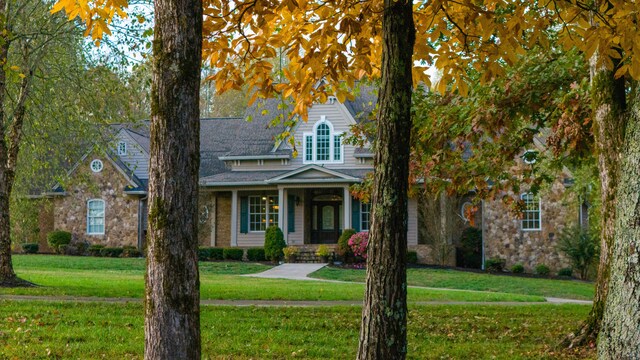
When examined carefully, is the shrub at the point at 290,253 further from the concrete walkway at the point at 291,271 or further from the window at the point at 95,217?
the window at the point at 95,217

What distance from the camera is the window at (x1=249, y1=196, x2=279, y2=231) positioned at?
30.2 metres

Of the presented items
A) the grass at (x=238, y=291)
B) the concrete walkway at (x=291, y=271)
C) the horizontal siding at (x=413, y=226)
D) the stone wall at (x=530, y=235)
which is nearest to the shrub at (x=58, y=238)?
the grass at (x=238, y=291)

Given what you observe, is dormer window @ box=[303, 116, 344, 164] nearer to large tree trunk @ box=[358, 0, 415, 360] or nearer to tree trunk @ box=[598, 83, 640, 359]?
large tree trunk @ box=[358, 0, 415, 360]

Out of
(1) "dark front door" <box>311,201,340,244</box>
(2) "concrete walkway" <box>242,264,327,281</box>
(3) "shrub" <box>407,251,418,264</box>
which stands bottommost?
(2) "concrete walkway" <box>242,264,327,281</box>

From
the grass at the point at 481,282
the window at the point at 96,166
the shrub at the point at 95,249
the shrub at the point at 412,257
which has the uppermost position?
the window at the point at 96,166

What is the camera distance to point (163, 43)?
4398 millimetres

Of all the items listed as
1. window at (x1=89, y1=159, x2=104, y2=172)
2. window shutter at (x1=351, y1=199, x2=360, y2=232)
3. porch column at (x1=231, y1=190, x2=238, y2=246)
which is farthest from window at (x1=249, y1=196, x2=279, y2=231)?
window at (x1=89, y1=159, x2=104, y2=172)

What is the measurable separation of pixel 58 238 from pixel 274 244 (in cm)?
994

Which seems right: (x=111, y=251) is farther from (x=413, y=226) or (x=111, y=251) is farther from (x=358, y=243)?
(x=413, y=226)

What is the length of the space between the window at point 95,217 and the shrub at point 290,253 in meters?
8.95

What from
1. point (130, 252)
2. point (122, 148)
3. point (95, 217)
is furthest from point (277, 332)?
point (122, 148)

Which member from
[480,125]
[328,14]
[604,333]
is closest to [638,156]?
[604,333]

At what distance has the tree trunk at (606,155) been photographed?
7.82 m

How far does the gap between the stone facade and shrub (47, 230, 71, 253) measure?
433mm
